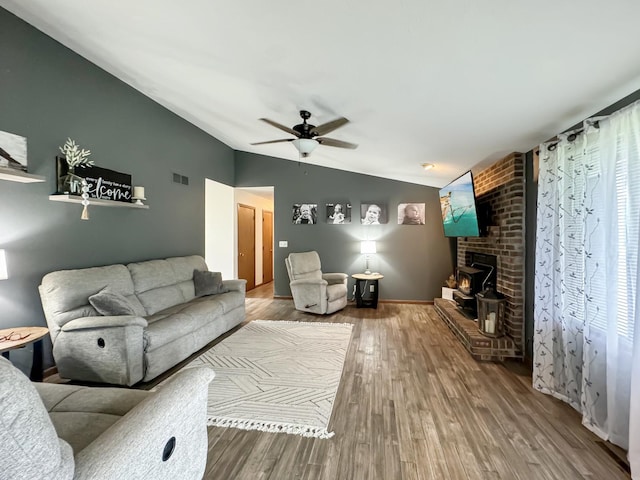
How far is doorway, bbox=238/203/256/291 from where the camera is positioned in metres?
6.75

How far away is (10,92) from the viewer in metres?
2.55

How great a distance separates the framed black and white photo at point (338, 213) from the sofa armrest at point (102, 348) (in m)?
4.04

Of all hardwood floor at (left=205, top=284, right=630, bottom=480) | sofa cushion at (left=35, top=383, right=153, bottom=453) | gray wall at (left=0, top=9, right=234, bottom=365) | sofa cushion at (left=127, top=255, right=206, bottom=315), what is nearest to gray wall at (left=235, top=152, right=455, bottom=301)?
gray wall at (left=0, top=9, right=234, bottom=365)

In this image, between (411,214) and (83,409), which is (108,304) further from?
(411,214)

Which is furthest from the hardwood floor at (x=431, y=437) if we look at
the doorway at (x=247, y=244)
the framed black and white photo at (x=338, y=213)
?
the doorway at (x=247, y=244)

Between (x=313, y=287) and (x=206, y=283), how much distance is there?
5.60ft

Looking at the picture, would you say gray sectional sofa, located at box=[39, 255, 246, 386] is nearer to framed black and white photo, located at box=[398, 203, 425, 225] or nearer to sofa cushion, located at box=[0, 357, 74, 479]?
sofa cushion, located at box=[0, 357, 74, 479]

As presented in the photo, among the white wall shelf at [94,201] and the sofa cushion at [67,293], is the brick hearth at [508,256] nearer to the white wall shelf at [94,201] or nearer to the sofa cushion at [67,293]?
the sofa cushion at [67,293]

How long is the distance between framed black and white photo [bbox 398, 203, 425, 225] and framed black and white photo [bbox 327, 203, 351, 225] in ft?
3.38

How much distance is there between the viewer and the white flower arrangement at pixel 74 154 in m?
2.96

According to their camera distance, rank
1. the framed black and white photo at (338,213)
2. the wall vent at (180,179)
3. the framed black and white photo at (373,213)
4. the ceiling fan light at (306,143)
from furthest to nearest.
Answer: the framed black and white photo at (338,213) → the framed black and white photo at (373,213) → the wall vent at (180,179) → the ceiling fan light at (306,143)

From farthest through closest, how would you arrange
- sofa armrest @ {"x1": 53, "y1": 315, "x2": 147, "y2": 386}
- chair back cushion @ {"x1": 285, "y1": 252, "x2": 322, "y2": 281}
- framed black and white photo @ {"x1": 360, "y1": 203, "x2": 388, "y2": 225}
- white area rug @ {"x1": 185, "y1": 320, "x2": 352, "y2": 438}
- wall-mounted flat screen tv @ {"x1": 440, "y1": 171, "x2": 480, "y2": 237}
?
1. framed black and white photo @ {"x1": 360, "y1": 203, "x2": 388, "y2": 225}
2. chair back cushion @ {"x1": 285, "y1": 252, "x2": 322, "y2": 281}
3. wall-mounted flat screen tv @ {"x1": 440, "y1": 171, "x2": 480, "y2": 237}
4. sofa armrest @ {"x1": 53, "y1": 315, "x2": 147, "y2": 386}
5. white area rug @ {"x1": 185, "y1": 320, "x2": 352, "y2": 438}

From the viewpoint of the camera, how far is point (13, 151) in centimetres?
252

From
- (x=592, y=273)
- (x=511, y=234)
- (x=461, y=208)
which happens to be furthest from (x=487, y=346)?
(x=461, y=208)
